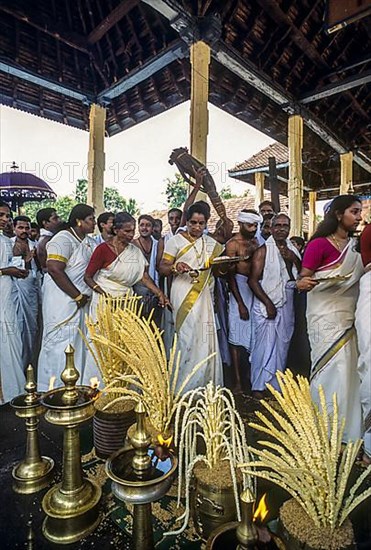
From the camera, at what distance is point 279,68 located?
670 cm

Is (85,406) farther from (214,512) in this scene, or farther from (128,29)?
(128,29)

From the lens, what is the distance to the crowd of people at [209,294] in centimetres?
234

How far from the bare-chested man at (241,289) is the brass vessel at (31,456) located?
2.00m

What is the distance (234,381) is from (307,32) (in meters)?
5.87

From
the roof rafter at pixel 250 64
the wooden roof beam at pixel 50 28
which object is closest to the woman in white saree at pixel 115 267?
the roof rafter at pixel 250 64

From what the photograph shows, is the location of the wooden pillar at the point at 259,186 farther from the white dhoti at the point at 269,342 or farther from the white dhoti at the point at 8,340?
the white dhoti at the point at 8,340

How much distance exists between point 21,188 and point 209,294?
243 inches

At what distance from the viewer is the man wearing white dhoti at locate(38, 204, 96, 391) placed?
9.77 feet

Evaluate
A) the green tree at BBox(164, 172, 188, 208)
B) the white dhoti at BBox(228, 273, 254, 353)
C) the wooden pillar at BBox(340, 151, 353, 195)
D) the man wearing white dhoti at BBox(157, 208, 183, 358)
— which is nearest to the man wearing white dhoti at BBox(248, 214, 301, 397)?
the white dhoti at BBox(228, 273, 254, 353)

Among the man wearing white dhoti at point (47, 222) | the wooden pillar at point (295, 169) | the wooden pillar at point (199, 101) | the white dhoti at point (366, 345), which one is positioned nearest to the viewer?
the white dhoti at point (366, 345)

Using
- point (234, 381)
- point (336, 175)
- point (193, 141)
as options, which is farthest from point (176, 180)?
point (234, 381)

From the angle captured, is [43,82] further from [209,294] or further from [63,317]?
[209,294]

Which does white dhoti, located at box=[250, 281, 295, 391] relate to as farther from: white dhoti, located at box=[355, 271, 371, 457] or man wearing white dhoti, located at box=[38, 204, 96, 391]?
man wearing white dhoti, located at box=[38, 204, 96, 391]

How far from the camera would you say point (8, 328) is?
303 cm
